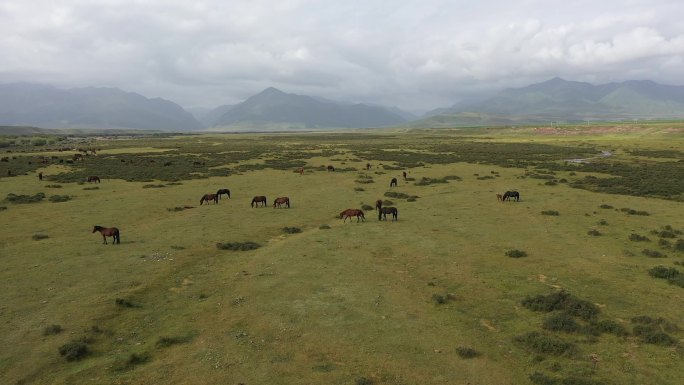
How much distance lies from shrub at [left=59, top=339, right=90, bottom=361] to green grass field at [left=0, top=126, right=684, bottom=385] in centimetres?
6

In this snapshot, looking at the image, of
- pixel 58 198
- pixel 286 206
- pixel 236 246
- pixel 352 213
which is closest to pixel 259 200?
pixel 286 206

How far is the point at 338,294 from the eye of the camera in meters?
18.7

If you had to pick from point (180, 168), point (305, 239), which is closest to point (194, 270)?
point (305, 239)

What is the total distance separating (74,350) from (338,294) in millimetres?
9941

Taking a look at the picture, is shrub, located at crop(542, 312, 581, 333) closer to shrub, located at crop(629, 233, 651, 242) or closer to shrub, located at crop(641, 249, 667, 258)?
shrub, located at crop(641, 249, 667, 258)

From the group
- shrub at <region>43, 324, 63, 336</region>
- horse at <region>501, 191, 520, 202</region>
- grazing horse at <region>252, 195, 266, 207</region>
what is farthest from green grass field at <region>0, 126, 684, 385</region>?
horse at <region>501, 191, 520, 202</region>

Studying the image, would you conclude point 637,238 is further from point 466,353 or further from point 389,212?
point 466,353

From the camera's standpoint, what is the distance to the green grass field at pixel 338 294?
13.3 m

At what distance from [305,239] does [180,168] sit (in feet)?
157

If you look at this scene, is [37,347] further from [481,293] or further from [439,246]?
[439,246]

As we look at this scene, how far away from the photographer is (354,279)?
2055 centimetres

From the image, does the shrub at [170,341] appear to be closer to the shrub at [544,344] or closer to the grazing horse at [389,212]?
the shrub at [544,344]

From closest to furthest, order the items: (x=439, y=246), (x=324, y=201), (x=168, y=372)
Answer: (x=168, y=372) < (x=439, y=246) < (x=324, y=201)

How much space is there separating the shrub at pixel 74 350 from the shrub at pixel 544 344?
48.7 ft
